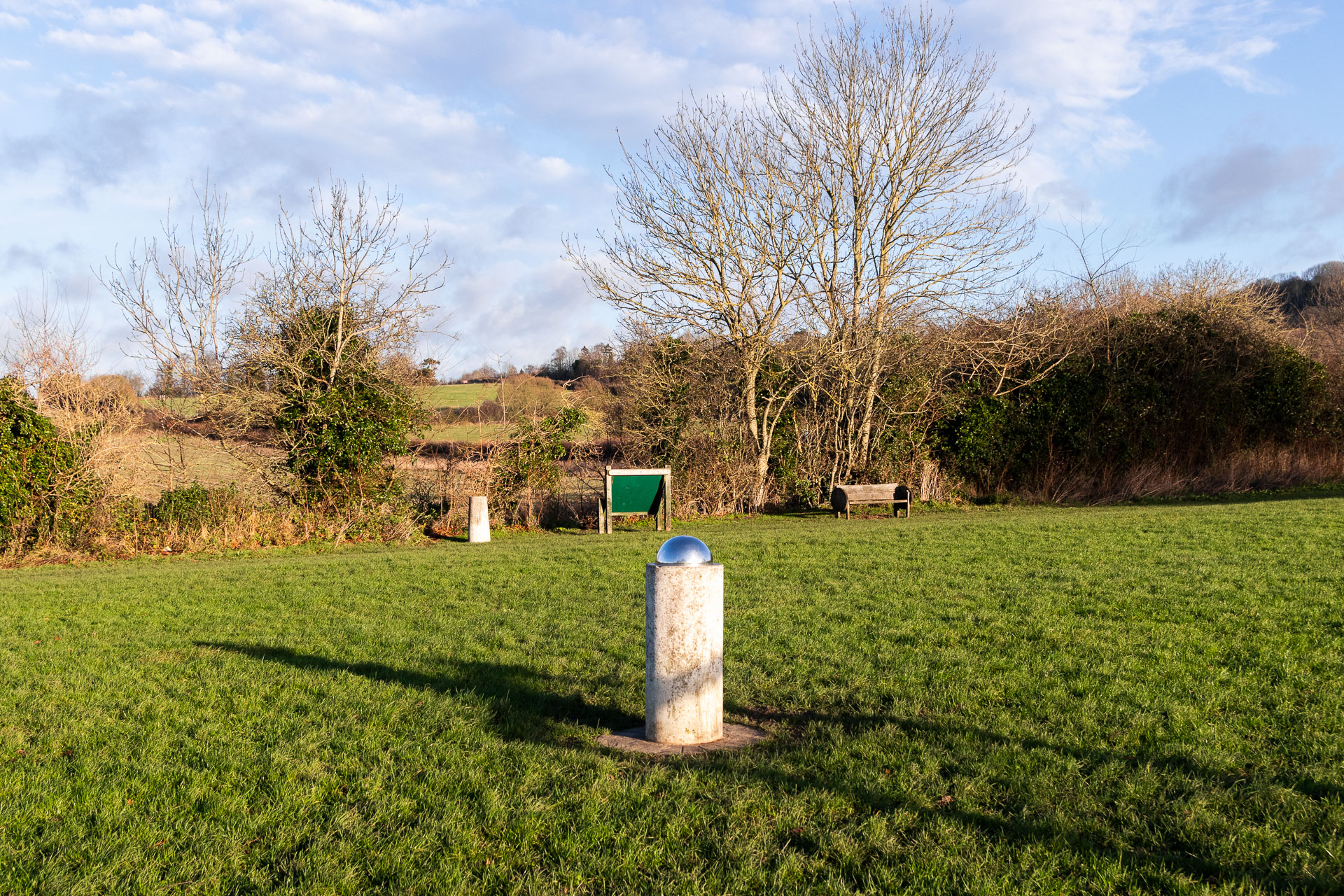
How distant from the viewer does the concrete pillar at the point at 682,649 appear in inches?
177

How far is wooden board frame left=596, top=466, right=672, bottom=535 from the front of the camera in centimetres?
1503

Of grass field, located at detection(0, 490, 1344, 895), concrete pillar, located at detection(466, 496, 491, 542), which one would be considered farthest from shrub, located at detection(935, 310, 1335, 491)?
grass field, located at detection(0, 490, 1344, 895)

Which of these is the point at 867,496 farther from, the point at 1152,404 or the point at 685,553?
the point at 685,553

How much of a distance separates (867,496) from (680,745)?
12784mm

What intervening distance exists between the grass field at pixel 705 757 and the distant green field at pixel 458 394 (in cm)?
692

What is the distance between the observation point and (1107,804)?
3566mm

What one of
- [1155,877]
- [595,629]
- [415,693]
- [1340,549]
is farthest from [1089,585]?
[415,693]

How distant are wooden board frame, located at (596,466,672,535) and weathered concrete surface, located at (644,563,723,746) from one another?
402 inches

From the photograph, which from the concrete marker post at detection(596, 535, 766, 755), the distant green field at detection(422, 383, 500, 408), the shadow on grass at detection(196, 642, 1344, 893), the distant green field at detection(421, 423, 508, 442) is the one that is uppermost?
the distant green field at detection(422, 383, 500, 408)

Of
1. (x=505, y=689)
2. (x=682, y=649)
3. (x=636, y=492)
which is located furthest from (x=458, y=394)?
(x=682, y=649)

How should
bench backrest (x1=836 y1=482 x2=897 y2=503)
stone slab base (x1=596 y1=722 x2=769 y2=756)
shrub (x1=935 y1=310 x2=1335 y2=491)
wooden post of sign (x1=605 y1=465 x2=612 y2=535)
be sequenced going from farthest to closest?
1. shrub (x1=935 y1=310 x2=1335 y2=491)
2. bench backrest (x1=836 y1=482 x2=897 y2=503)
3. wooden post of sign (x1=605 y1=465 x2=612 y2=535)
4. stone slab base (x1=596 y1=722 x2=769 y2=756)

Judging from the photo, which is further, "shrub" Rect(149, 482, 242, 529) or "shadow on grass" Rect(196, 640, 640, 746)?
"shrub" Rect(149, 482, 242, 529)

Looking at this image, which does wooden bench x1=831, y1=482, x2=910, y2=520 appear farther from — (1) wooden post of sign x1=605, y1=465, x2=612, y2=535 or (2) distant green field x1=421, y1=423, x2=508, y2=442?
(2) distant green field x1=421, y1=423, x2=508, y2=442

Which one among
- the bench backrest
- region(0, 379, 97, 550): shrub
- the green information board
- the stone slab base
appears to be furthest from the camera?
the bench backrest
